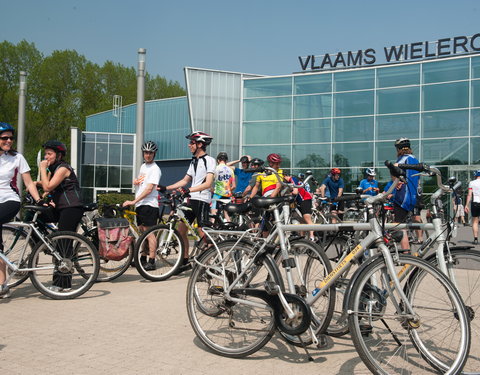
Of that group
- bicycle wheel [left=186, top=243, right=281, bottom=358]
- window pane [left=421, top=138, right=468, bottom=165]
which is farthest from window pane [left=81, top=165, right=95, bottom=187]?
bicycle wheel [left=186, top=243, right=281, bottom=358]

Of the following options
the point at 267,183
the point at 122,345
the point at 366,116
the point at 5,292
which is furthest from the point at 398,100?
the point at 122,345

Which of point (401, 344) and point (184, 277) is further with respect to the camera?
point (184, 277)

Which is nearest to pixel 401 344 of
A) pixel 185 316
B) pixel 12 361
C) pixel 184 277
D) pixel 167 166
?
pixel 185 316

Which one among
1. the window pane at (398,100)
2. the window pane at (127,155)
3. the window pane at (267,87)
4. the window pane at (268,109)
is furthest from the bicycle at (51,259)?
the window pane at (127,155)

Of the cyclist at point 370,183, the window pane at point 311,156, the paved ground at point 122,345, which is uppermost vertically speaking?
the window pane at point 311,156

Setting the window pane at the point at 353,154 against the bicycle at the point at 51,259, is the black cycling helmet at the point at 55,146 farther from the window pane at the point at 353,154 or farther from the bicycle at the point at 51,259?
the window pane at the point at 353,154

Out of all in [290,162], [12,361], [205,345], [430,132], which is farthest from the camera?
[290,162]

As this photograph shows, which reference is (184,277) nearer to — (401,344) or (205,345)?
(205,345)

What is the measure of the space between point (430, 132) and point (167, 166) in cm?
2617

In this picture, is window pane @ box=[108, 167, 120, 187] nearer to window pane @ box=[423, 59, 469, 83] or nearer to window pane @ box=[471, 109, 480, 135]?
window pane @ box=[423, 59, 469, 83]

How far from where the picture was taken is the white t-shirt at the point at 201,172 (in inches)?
281

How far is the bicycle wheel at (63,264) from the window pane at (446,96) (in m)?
25.1

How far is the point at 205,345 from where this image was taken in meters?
4.14

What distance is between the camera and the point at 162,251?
7027 millimetres
